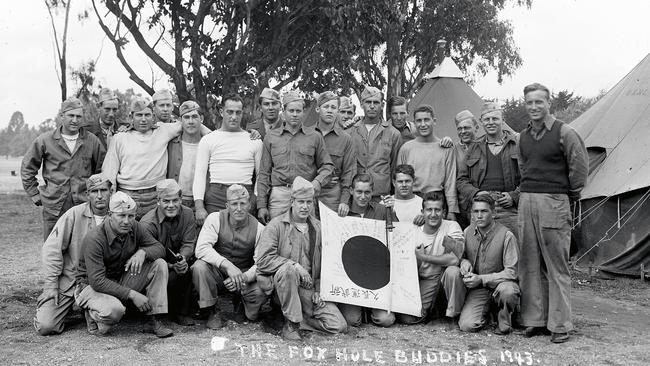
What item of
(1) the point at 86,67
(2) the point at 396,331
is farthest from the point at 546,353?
(1) the point at 86,67

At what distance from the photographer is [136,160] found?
5.90 metres

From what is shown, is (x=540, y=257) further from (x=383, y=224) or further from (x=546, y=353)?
(x=383, y=224)

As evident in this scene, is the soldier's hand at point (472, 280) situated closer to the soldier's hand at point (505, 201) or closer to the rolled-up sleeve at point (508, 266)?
the rolled-up sleeve at point (508, 266)

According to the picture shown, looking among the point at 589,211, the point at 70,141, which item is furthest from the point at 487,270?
the point at 589,211

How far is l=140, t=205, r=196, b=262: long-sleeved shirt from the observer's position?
18.1 feet

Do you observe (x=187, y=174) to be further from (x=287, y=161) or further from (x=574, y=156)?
(x=574, y=156)

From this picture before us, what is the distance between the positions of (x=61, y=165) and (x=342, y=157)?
2.48m

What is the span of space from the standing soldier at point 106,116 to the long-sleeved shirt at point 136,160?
449mm

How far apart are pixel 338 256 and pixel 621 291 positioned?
12.2 ft

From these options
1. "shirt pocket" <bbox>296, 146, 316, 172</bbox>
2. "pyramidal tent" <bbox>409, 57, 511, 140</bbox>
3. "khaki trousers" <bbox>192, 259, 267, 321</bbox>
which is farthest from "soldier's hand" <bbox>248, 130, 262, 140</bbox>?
"pyramidal tent" <bbox>409, 57, 511, 140</bbox>

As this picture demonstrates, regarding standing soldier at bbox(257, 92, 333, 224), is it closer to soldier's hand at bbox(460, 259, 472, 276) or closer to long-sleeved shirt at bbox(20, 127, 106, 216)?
soldier's hand at bbox(460, 259, 472, 276)

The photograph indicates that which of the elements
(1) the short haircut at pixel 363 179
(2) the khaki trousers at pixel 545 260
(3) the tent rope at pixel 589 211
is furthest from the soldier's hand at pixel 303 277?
(3) the tent rope at pixel 589 211

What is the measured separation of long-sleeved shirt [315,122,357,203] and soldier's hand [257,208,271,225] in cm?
66

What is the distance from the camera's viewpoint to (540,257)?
5.23 m
